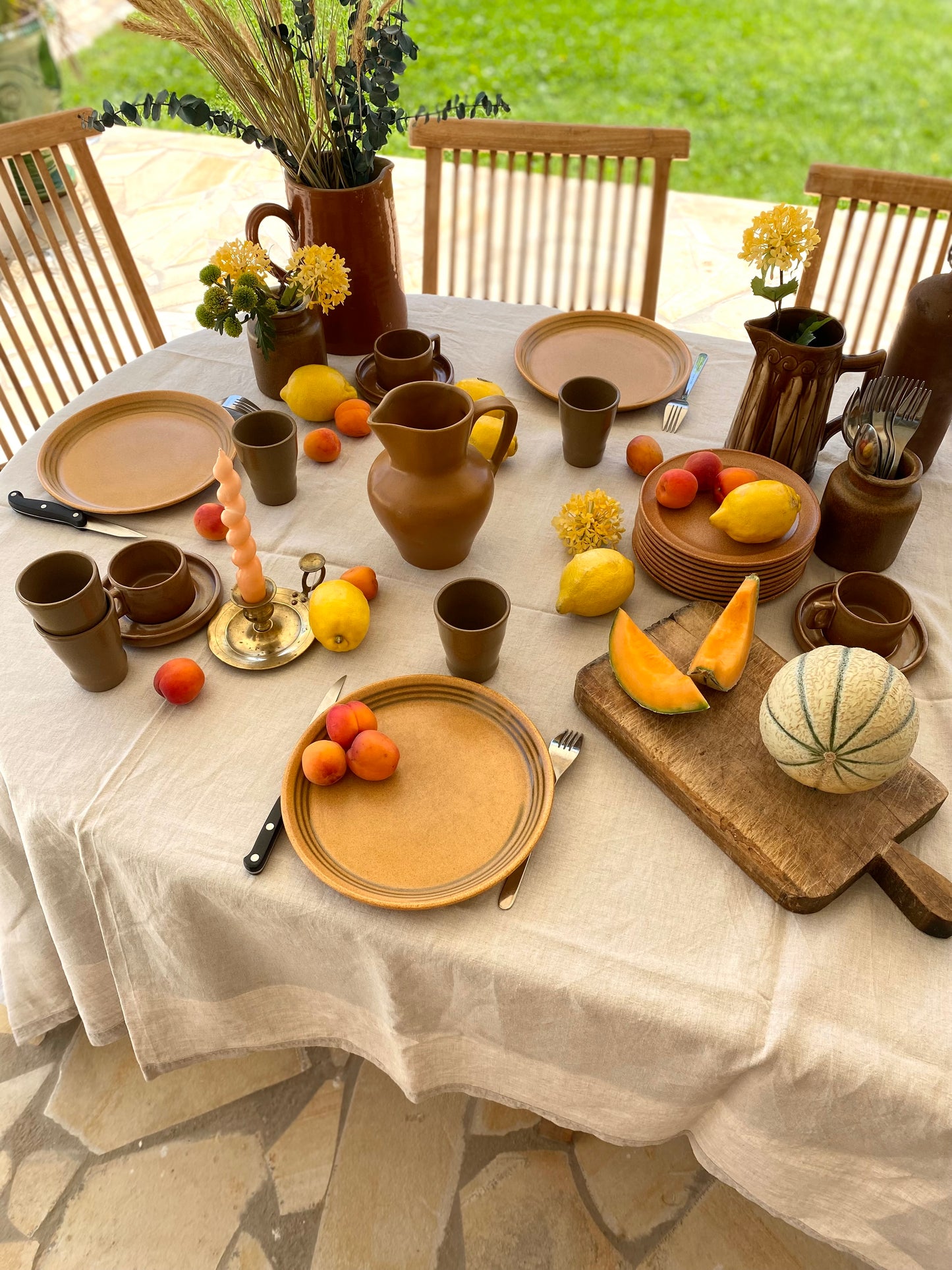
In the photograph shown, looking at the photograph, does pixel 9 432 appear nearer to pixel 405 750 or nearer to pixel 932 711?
pixel 405 750

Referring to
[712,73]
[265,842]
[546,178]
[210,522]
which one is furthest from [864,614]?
[712,73]

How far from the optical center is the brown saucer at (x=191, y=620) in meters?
1.05

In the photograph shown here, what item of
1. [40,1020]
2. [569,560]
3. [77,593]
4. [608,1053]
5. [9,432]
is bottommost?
[9,432]

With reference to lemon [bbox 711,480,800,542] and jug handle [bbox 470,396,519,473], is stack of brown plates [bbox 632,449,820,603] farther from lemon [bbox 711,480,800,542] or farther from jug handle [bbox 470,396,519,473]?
jug handle [bbox 470,396,519,473]

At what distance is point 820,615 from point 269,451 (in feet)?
2.35

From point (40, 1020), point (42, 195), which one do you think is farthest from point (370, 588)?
point (42, 195)

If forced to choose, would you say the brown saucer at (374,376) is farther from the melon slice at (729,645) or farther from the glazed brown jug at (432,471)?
the melon slice at (729,645)

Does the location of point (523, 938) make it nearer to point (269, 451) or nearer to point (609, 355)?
point (269, 451)

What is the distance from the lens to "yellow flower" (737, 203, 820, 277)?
1.03 metres

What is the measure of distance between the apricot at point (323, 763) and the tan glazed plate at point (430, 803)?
19mm

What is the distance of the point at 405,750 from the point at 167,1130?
2.90 ft

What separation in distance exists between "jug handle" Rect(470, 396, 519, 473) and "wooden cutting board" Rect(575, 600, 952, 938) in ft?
1.05

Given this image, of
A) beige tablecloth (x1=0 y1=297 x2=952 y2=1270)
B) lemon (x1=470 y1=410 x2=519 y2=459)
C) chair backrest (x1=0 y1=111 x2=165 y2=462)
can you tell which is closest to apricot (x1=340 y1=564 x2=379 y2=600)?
beige tablecloth (x1=0 y1=297 x2=952 y2=1270)

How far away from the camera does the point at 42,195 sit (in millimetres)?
3785
